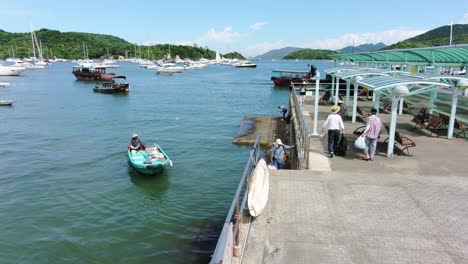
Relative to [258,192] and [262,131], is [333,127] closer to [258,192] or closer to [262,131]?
[258,192]

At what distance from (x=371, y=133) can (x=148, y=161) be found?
878 cm

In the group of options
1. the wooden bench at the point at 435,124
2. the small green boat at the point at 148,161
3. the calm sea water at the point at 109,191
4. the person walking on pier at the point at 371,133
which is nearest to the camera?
the calm sea water at the point at 109,191

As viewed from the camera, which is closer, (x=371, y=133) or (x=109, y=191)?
(x=371, y=133)

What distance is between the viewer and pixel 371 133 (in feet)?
34.6

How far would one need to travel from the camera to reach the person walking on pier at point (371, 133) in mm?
10453

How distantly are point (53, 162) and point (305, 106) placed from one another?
46.6ft

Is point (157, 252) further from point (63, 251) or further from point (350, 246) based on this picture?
point (350, 246)

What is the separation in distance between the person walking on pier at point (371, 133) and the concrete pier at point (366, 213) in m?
0.30

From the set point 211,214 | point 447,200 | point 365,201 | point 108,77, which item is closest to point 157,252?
point 211,214

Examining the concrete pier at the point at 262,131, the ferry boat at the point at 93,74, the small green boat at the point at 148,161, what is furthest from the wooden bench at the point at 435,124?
the ferry boat at the point at 93,74

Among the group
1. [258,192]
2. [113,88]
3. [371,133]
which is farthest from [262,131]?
[113,88]

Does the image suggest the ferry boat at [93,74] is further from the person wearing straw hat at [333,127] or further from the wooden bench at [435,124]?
the person wearing straw hat at [333,127]

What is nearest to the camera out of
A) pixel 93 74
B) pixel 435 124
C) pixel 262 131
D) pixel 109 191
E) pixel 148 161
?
pixel 435 124

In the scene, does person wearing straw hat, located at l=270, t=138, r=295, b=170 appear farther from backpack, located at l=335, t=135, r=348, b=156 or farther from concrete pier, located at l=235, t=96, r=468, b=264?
backpack, located at l=335, t=135, r=348, b=156
